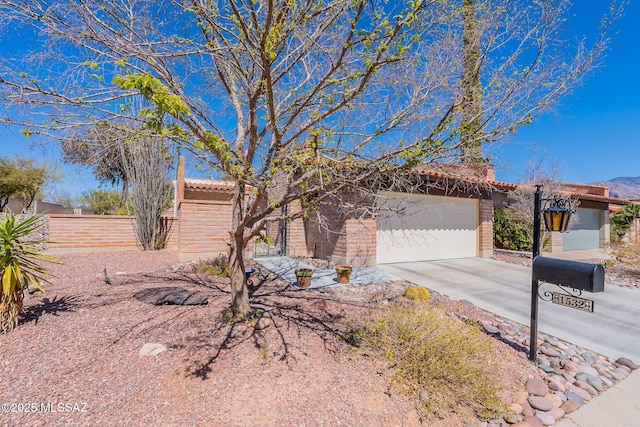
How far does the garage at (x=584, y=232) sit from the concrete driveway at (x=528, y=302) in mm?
8205

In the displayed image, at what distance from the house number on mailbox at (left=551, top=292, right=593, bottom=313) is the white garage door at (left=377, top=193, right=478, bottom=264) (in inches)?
214

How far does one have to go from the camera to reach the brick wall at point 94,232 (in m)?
10.9

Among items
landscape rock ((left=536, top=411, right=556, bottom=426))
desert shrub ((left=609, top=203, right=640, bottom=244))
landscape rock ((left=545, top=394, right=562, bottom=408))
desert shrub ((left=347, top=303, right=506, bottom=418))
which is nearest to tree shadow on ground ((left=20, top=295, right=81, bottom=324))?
desert shrub ((left=347, top=303, right=506, bottom=418))

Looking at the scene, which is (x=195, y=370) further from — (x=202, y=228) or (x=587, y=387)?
(x=202, y=228)

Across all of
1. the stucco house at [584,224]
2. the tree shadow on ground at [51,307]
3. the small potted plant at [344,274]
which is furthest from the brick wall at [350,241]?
the stucco house at [584,224]

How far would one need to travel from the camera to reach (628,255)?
9102 millimetres

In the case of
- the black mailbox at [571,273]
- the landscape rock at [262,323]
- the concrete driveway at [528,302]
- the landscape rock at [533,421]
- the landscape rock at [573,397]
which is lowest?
the landscape rock at [533,421]

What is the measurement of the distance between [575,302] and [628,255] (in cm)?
824

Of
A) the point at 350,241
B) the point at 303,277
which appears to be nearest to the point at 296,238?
the point at 350,241

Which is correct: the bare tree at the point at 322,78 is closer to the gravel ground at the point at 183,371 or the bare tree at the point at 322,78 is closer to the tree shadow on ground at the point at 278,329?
the tree shadow on ground at the point at 278,329

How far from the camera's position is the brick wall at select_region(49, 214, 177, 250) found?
1090cm

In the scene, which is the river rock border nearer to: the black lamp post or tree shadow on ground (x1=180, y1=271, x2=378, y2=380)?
the black lamp post

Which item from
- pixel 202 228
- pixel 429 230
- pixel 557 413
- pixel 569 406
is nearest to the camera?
pixel 557 413

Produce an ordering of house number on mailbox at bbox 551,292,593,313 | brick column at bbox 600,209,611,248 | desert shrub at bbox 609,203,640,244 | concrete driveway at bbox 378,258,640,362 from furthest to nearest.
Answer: desert shrub at bbox 609,203,640,244
brick column at bbox 600,209,611,248
concrete driveway at bbox 378,258,640,362
house number on mailbox at bbox 551,292,593,313
